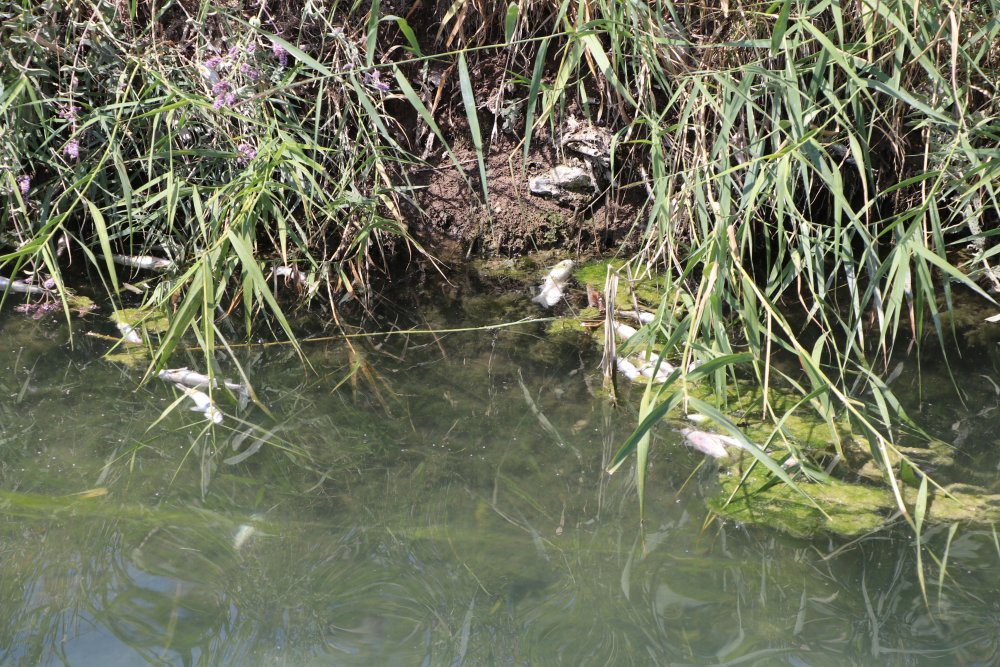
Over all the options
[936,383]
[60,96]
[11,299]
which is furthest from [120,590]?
[936,383]

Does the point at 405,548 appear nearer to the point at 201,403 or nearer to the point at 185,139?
the point at 201,403

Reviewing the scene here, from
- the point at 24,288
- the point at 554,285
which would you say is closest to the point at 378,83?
the point at 554,285

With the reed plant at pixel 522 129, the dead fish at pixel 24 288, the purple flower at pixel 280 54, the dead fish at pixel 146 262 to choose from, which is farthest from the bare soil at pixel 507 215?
the dead fish at pixel 24 288

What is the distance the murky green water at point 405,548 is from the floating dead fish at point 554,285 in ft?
1.11

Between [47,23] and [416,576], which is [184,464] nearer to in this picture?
[416,576]

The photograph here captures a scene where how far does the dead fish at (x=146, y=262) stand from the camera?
1.95 m

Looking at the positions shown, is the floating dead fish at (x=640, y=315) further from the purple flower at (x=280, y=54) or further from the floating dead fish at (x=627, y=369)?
the purple flower at (x=280, y=54)

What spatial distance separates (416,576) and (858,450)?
708mm

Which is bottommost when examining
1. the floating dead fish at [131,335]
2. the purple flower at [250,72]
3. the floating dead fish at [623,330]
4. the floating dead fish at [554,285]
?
the floating dead fish at [131,335]

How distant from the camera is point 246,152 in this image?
6.08 ft

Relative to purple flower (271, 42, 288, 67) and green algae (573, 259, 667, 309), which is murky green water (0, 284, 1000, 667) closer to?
green algae (573, 259, 667, 309)

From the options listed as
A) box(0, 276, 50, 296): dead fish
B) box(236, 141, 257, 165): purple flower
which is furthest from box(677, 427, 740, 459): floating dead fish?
box(0, 276, 50, 296): dead fish

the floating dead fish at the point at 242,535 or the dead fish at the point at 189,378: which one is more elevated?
the floating dead fish at the point at 242,535

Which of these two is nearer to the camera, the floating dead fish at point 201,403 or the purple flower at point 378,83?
the floating dead fish at point 201,403
